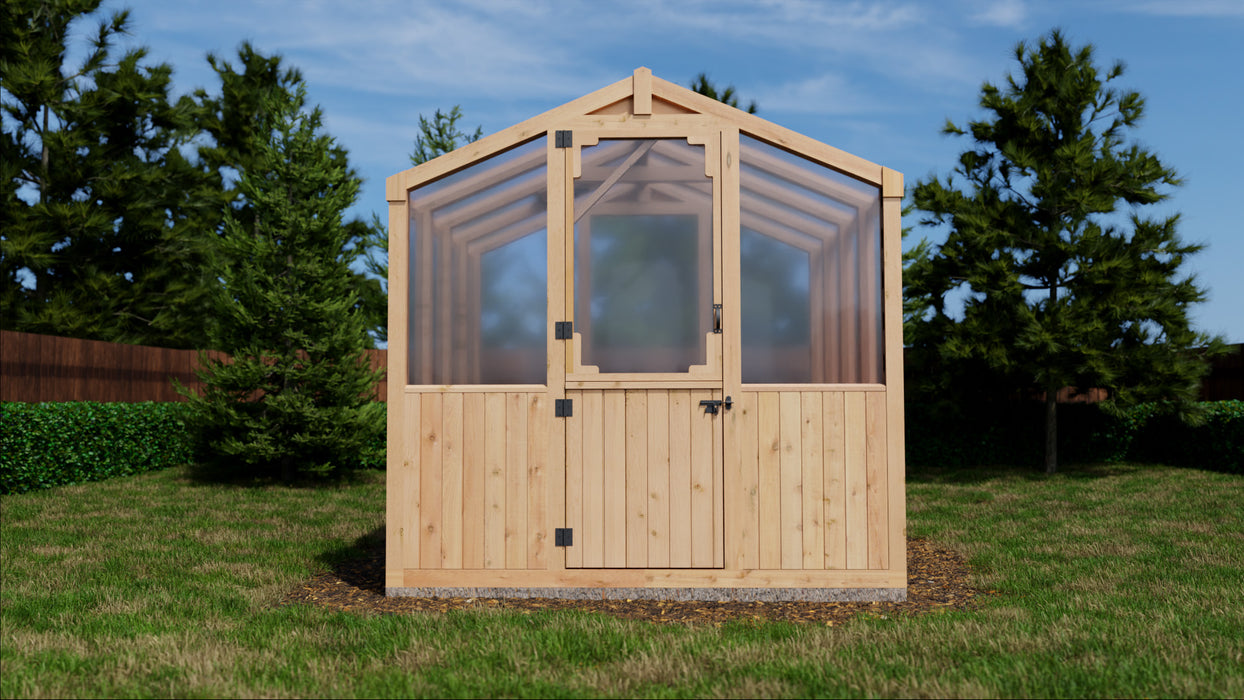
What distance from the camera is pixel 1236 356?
16.8 m

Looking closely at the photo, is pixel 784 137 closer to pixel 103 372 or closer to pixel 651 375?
pixel 651 375

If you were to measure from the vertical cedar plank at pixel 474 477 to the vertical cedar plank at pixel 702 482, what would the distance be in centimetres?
134

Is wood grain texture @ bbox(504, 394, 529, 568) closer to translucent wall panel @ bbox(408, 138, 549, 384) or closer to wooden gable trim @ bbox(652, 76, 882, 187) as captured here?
translucent wall panel @ bbox(408, 138, 549, 384)

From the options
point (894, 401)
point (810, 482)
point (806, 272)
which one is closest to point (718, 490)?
point (810, 482)

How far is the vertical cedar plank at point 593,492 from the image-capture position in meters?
5.92

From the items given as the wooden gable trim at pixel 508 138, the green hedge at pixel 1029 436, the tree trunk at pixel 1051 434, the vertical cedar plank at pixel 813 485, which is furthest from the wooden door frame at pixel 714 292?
the tree trunk at pixel 1051 434

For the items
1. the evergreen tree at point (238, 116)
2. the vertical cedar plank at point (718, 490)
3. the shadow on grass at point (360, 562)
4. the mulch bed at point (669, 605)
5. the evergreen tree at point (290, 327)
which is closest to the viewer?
the mulch bed at point (669, 605)

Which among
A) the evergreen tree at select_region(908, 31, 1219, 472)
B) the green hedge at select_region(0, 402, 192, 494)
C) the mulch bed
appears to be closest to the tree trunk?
the evergreen tree at select_region(908, 31, 1219, 472)

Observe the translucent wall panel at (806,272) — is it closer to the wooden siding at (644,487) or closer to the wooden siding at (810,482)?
the wooden siding at (810,482)

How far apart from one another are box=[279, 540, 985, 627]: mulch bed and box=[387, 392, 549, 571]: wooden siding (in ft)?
0.85

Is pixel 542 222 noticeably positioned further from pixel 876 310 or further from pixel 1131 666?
pixel 1131 666

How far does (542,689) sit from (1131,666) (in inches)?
104

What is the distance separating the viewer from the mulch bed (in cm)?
554

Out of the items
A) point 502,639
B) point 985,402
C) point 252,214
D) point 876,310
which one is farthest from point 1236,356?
point 252,214
